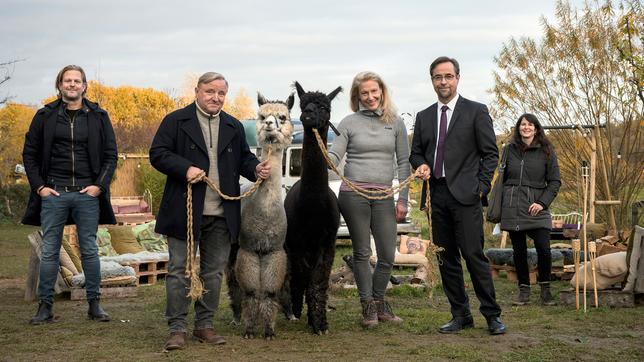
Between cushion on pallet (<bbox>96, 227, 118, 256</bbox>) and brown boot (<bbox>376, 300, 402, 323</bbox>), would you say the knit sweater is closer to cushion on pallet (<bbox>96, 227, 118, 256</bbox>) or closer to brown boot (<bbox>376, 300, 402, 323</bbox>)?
brown boot (<bbox>376, 300, 402, 323</bbox>)

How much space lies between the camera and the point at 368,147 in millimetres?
6520

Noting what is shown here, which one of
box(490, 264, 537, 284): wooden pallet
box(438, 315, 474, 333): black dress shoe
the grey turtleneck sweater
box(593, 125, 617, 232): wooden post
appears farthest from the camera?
box(593, 125, 617, 232): wooden post

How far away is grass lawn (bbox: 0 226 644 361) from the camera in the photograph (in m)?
5.51

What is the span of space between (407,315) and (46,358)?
3.27 metres

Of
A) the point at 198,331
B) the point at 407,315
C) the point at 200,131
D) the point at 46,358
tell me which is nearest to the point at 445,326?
the point at 407,315

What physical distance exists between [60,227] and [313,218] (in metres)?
2.32

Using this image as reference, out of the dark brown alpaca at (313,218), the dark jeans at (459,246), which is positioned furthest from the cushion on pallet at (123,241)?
the dark jeans at (459,246)

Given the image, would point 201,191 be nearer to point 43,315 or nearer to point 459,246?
point 459,246

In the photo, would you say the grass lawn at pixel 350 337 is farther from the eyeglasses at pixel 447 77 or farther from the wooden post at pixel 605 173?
the wooden post at pixel 605 173

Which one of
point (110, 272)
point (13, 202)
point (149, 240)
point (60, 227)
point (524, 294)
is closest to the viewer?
point (60, 227)

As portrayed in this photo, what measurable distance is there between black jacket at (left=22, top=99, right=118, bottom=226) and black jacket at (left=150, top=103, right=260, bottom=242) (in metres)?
1.27

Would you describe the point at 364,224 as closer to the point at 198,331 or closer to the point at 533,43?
the point at 198,331

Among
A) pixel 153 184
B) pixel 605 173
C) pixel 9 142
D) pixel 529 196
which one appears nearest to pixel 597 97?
pixel 605 173

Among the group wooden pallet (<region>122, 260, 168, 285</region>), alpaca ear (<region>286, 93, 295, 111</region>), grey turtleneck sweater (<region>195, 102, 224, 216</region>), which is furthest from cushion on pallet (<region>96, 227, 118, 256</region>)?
alpaca ear (<region>286, 93, 295, 111</region>)
